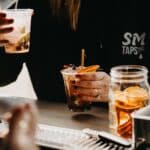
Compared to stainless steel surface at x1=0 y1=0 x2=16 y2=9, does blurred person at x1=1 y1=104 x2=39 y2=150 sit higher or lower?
lower

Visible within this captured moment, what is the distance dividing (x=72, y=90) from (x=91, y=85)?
0.08m

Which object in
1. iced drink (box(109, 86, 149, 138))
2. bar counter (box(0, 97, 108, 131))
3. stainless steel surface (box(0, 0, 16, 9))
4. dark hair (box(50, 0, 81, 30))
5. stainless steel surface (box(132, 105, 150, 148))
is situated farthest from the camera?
stainless steel surface (box(0, 0, 16, 9))

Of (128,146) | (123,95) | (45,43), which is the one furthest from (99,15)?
(128,146)

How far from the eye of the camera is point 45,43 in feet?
6.49

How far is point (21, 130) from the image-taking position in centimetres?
49

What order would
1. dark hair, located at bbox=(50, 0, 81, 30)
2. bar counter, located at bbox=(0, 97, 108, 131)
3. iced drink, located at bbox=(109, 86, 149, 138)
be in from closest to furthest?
1. iced drink, located at bbox=(109, 86, 149, 138)
2. bar counter, located at bbox=(0, 97, 108, 131)
3. dark hair, located at bbox=(50, 0, 81, 30)

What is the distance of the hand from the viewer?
1638 mm

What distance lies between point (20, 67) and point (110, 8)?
2.06ft

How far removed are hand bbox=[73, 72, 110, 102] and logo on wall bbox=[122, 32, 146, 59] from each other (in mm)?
176

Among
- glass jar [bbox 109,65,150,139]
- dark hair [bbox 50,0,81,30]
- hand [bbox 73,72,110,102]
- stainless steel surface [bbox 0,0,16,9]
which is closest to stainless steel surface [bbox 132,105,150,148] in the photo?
glass jar [bbox 109,65,150,139]

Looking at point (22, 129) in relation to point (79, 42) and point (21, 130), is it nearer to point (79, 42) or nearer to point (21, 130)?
point (21, 130)

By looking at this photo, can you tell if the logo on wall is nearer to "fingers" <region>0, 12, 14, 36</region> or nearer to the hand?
the hand

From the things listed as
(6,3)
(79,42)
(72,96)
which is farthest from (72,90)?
(6,3)

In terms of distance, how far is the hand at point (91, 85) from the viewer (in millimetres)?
1638
